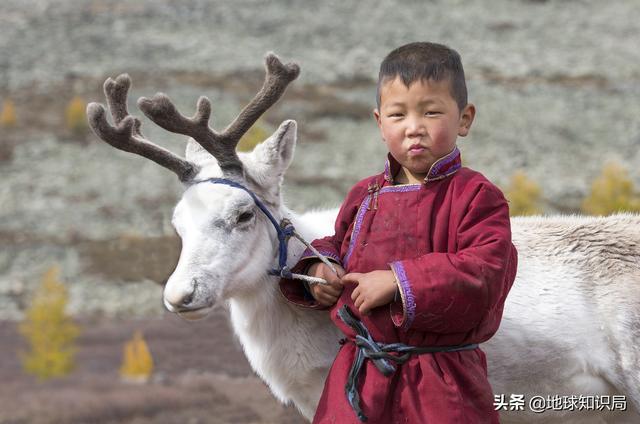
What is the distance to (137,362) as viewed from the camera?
15.9m

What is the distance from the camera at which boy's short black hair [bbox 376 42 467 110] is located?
10.9 feet

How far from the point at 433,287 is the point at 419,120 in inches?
25.3

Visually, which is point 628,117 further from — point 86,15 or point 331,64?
point 86,15

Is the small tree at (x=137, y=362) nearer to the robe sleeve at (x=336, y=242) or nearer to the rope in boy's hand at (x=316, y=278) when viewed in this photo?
the robe sleeve at (x=336, y=242)

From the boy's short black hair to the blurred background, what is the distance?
7.75ft

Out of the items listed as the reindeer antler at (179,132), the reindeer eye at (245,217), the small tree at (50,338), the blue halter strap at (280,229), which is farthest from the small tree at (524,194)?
the reindeer eye at (245,217)

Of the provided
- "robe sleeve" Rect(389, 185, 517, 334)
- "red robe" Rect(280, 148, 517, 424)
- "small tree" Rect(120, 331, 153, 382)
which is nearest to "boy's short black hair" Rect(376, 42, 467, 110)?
"red robe" Rect(280, 148, 517, 424)

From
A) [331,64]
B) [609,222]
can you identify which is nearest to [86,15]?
[331,64]

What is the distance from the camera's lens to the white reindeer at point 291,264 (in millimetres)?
3834

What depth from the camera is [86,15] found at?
48.5 m

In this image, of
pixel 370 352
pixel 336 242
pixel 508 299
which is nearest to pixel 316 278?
pixel 336 242

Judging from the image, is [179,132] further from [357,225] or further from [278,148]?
[357,225]

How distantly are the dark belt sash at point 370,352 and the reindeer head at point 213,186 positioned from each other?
0.58 metres

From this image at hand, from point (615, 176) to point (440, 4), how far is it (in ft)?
98.1
